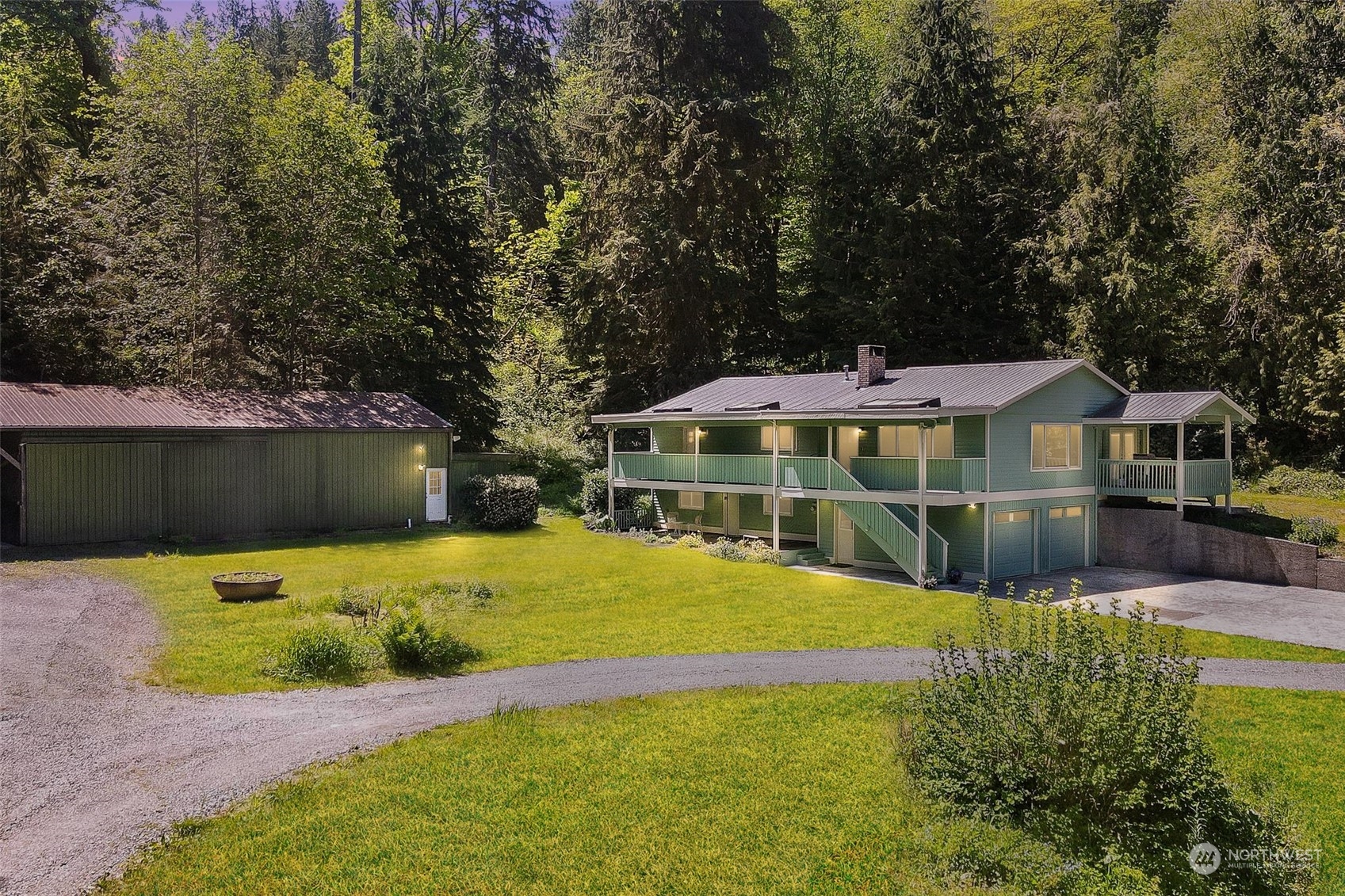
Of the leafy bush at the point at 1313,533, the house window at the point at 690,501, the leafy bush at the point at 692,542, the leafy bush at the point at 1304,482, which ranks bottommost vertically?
the leafy bush at the point at 692,542

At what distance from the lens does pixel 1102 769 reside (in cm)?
698

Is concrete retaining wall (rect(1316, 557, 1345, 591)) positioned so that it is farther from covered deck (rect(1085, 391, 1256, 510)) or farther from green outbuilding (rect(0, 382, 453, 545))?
green outbuilding (rect(0, 382, 453, 545))

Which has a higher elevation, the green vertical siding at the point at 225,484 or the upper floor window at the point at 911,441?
the upper floor window at the point at 911,441

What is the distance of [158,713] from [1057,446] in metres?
21.8

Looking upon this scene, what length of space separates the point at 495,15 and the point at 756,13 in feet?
51.8

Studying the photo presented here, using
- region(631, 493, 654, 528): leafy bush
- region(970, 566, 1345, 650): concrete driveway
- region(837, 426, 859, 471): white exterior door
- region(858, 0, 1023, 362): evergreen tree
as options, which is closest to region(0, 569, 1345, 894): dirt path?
region(970, 566, 1345, 650): concrete driveway

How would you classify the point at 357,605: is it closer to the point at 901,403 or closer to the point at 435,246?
the point at 901,403

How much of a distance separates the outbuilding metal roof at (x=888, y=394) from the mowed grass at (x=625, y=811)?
11.5m

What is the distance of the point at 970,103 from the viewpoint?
35.9 meters

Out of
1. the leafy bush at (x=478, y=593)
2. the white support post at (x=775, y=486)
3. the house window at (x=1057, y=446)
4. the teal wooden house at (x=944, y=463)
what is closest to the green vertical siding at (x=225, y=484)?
the teal wooden house at (x=944, y=463)

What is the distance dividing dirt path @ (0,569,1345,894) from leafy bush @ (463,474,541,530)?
42.4 ft

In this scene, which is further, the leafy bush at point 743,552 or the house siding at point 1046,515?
the leafy bush at point 743,552

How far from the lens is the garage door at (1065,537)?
23.5 metres

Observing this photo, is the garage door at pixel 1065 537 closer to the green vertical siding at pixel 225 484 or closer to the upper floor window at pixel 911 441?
the upper floor window at pixel 911 441
